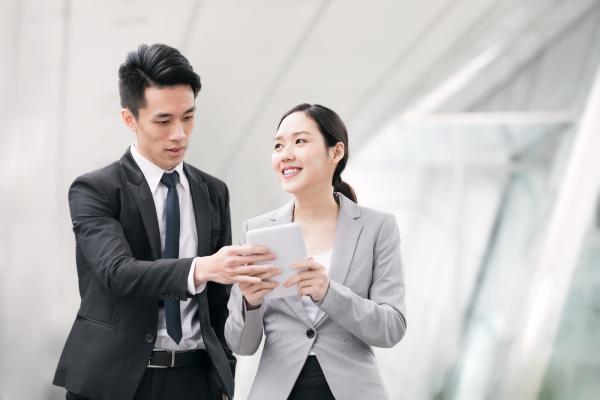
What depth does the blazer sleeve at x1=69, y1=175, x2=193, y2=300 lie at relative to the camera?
8.57 feet

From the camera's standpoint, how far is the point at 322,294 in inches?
101

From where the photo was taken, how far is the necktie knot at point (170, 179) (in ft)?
9.68

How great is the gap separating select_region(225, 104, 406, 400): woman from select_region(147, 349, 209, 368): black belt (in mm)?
137

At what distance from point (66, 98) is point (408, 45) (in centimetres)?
296

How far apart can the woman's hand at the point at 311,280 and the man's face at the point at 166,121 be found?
659 mm

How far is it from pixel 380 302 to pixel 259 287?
15.6 inches

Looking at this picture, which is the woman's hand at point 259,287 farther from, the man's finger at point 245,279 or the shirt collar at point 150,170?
the shirt collar at point 150,170

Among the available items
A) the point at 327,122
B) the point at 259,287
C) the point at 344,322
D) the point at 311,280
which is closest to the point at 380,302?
the point at 344,322

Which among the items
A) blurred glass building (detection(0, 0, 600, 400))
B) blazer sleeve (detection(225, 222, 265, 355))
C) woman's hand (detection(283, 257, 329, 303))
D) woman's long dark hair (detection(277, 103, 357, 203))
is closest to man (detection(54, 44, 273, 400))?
blazer sleeve (detection(225, 222, 265, 355))

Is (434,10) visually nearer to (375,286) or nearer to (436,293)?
(375,286)

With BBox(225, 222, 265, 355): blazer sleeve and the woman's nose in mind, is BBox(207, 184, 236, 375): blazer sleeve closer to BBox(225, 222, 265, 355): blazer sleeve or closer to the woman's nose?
BBox(225, 222, 265, 355): blazer sleeve

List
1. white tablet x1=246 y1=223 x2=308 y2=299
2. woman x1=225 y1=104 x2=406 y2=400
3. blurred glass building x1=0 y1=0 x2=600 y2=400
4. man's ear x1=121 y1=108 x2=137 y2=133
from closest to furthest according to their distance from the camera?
white tablet x1=246 y1=223 x2=308 y2=299 → woman x1=225 y1=104 x2=406 y2=400 → man's ear x1=121 y1=108 x2=137 y2=133 → blurred glass building x1=0 y1=0 x2=600 y2=400

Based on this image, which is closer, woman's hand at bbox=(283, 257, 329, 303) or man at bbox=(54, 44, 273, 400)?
woman's hand at bbox=(283, 257, 329, 303)

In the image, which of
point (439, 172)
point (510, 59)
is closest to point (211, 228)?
point (510, 59)
